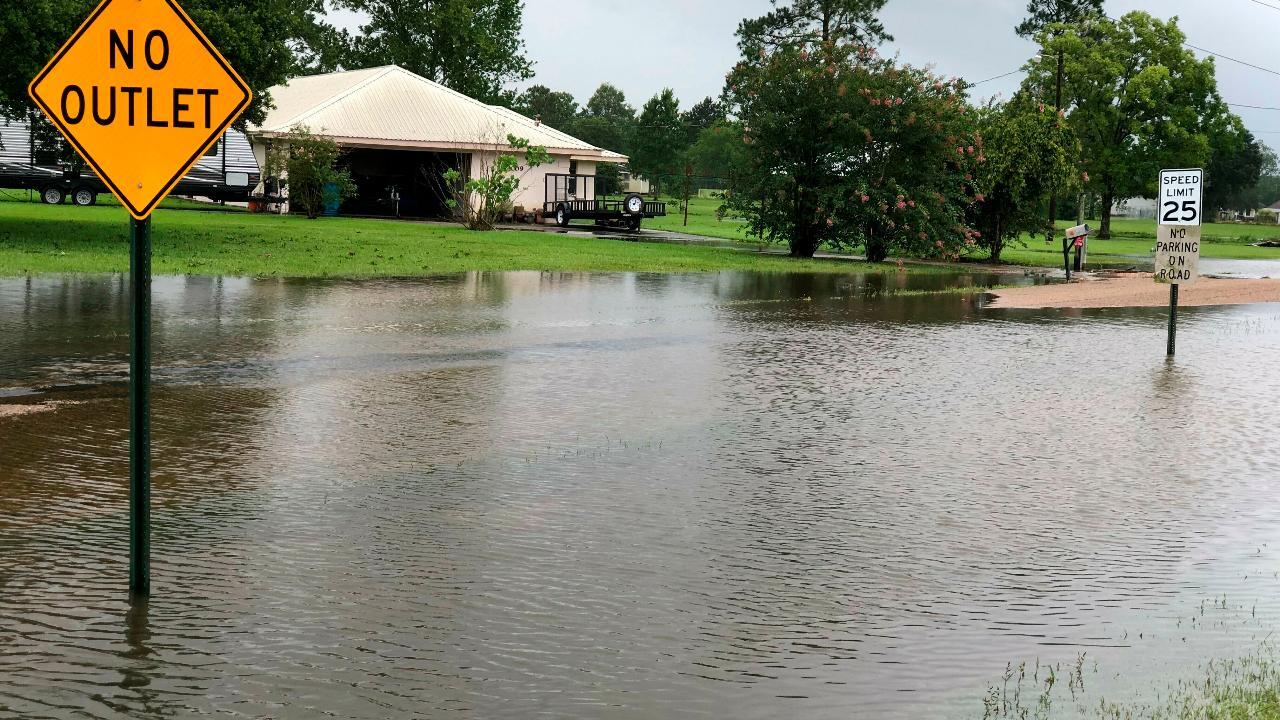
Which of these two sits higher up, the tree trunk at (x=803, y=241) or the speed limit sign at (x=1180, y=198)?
the speed limit sign at (x=1180, y=198)

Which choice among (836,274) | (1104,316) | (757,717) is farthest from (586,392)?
(836,274)

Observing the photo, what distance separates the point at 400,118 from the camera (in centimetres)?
5156

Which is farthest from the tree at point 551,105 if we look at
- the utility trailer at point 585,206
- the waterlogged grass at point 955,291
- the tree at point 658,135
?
the waterlogged grass at point 955,291

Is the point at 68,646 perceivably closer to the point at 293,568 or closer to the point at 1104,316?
the point at 293,568

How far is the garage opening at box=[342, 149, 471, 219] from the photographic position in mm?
52188

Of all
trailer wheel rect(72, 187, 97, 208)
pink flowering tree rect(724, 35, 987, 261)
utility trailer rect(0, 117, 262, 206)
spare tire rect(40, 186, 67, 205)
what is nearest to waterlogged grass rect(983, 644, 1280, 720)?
pink flowering tree rect(724, 35, 987, 261)

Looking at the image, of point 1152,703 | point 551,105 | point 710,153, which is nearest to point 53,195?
point 1152,703

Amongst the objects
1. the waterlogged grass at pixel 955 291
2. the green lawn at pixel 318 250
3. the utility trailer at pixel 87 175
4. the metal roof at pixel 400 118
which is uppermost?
the metal roof at pixel 400 118

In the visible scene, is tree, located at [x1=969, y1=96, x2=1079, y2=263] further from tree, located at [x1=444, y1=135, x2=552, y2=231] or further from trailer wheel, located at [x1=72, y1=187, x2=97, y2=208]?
trailer wheel, located at [x1=72, y1=187, x2=97, y2=208]

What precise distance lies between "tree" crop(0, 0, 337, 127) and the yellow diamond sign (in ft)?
57.1

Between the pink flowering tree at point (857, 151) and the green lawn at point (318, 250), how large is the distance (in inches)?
47.7

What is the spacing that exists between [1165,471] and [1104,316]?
12.1 meters

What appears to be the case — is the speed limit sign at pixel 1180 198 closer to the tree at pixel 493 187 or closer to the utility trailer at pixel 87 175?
the tree at pixel 493 187

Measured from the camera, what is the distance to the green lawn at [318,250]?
24.5 m
